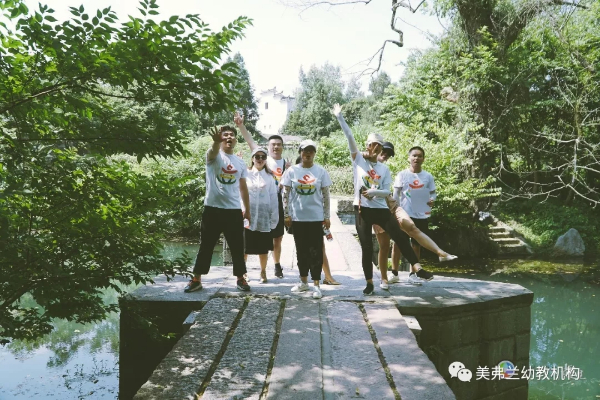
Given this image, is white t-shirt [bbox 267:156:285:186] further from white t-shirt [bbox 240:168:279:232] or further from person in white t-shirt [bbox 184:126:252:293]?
person in white t-shirt [bbox 184:126:252:293]

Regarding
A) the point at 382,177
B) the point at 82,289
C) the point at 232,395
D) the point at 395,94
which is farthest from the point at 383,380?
the point at 395,94

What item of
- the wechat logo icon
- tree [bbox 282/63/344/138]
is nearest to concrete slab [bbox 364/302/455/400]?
the wechat logo icon

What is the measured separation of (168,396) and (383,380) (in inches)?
53.1

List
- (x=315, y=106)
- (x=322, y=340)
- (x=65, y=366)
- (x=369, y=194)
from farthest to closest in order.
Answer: (x=315, y=106) < (x=65, y=366) < (x=369, y=194) < (x=322, y=340)

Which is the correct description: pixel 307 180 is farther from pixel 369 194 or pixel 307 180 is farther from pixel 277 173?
pixel 277 173

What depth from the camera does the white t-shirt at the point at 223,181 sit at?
201 inches

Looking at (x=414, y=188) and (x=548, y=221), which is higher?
(x=414, y=188)

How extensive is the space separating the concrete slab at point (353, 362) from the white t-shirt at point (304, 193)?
115 centimetres

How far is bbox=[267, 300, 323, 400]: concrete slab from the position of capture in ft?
10.0

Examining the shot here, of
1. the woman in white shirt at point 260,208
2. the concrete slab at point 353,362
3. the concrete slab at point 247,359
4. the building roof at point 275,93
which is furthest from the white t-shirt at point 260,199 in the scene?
the building roof at point 275,93

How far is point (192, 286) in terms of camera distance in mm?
5109

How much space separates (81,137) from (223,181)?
1859 mm

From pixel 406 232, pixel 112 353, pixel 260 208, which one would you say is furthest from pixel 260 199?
pixel 112 353

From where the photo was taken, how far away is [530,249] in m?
16.8
